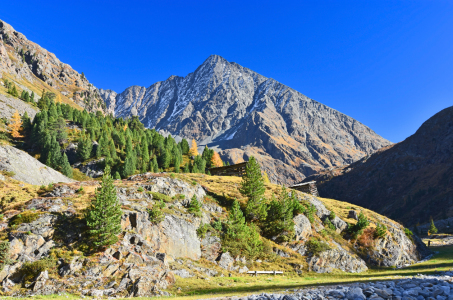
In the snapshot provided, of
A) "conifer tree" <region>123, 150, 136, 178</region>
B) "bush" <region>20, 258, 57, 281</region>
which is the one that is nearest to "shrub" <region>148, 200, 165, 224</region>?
"bush" <region>20, 258, 57, 281</region>

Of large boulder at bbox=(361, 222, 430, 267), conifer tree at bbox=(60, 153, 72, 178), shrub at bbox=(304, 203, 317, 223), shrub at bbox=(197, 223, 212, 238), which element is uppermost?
conifer tree at bbox=(60, 153, 72, 178)

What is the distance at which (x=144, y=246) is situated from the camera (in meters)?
29.0

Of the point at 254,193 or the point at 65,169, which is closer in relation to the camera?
the point at 254,193

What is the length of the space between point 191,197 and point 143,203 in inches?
398

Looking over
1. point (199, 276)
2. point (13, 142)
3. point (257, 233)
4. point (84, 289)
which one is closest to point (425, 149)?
point (257, 233)

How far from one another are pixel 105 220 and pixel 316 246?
3498cm

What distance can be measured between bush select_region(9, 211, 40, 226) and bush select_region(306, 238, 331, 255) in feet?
135

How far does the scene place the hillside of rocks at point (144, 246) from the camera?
2289 cm

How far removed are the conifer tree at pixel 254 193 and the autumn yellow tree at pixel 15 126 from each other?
306 feet

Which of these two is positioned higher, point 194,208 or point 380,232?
point 194,208

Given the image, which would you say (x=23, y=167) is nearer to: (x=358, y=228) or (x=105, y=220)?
(x=105, y=220)

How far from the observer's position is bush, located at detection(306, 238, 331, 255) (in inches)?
1671

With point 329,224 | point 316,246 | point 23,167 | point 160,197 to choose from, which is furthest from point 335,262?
point 23,167

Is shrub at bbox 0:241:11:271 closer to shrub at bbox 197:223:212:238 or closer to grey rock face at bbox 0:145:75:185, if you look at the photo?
shrub at bbox 197:223:212:238
